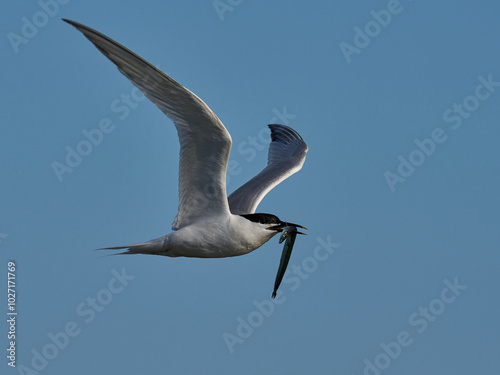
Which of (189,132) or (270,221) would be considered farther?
(270,221)

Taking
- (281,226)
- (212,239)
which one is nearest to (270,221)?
(281,226)

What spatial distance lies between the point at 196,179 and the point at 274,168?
381 centimetres

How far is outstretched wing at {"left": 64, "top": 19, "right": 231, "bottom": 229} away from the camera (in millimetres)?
8922

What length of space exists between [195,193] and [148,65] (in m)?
2.33

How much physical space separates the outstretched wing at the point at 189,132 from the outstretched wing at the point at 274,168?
1.65 metres

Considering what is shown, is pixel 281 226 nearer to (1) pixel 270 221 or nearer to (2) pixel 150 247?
(1) pixel 270 221

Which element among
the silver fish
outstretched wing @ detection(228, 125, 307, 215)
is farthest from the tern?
outstretched wing @ detection(228, 125, 307, 215)

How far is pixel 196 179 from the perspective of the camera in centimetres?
1042

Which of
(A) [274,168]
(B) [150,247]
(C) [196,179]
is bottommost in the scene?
(B) [150,247]

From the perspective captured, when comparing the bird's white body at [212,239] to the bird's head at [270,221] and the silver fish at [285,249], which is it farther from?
the silver fish at [285,249]

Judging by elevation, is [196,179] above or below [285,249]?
above

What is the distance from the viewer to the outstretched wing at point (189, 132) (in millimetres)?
8922

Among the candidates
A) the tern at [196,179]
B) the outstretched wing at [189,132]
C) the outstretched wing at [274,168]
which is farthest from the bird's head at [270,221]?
the outstretched wing at [274,168]

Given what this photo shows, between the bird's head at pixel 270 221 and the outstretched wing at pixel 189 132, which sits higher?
the outstretched wing at pixel 189 132
